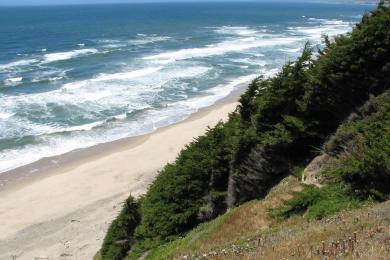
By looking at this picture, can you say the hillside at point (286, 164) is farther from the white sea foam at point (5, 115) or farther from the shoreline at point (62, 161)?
the white sea foam at point (5, 115)

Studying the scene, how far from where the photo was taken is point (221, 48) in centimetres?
8338

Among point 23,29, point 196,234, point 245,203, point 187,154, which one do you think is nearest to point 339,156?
point 245,203

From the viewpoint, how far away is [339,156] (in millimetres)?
14062

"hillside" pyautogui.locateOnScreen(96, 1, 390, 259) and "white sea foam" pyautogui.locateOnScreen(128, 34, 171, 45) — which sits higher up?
"hillside" pyautogui.locateOnScreen(96, 1, 390, 259)

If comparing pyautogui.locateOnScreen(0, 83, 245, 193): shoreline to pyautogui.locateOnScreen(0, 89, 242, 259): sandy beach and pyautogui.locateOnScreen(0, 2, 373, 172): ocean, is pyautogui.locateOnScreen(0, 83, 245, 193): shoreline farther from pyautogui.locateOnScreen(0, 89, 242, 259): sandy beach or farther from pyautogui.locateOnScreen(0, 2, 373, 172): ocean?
pyautogui.locateOnScreen(0, 2, 373, 172): ocean

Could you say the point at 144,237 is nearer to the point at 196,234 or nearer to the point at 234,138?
the point at 196,234

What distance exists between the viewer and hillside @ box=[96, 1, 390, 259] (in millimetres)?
12500

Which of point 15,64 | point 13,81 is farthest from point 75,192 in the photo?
point 15,64

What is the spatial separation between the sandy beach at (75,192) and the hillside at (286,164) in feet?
17.9

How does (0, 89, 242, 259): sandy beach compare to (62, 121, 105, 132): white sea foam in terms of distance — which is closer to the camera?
(0, 89, 242, 259): sandy beach

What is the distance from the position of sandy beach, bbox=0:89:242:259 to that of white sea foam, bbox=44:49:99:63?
37.7 metres

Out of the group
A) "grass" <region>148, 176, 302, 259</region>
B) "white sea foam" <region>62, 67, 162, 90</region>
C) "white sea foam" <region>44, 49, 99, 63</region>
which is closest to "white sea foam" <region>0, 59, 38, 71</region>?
"white sea foam" <region>44, 49, 99, 63</region>

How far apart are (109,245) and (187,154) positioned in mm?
4776

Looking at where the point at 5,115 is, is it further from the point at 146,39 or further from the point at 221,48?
the point at 146,39
